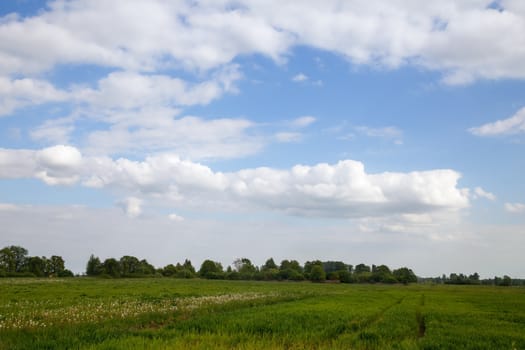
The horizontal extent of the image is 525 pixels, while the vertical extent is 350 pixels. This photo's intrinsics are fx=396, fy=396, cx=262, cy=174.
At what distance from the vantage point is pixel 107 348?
10.9 metres

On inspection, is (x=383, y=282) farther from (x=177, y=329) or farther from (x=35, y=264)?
(x=177, y=329)

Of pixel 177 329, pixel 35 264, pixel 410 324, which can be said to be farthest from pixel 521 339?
pixel 35 264

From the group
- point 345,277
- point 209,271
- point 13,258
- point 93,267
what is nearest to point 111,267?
point 93,267

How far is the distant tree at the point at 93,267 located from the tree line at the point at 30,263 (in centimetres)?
709

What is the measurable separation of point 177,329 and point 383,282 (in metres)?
152

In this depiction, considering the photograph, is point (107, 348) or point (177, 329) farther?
point (177, 329)

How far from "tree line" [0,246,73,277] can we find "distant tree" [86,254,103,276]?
709 cm

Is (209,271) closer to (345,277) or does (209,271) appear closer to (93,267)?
(93,267)

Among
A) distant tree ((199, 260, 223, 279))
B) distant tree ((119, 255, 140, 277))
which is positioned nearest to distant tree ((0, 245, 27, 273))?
distant tree ((119, 255, 140, 277))

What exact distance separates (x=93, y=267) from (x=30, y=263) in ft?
64.3

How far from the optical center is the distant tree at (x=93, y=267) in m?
135

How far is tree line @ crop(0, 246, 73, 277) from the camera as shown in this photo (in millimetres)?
119856

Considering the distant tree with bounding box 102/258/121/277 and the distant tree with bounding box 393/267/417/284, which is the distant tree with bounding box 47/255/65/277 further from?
the distant tree with bounding box 393/267/417/284

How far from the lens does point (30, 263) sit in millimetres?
123875
